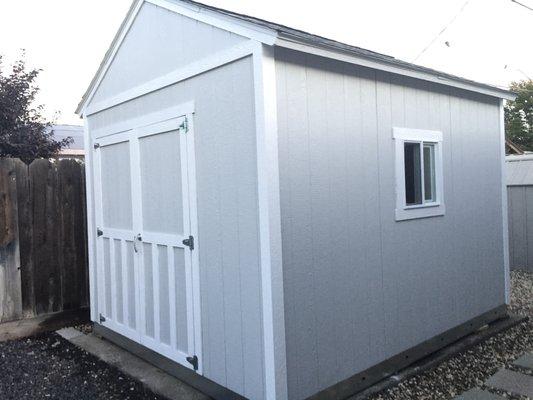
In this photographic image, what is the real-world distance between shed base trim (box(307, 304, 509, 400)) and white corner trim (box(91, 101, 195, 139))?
90.1 inches

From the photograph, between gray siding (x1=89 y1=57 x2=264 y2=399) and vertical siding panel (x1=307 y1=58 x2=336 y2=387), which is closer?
gray siding (x1=89 y1=57 x2=264 y2=399)

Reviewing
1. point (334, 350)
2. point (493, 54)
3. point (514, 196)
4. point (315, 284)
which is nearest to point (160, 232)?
point (315, 284)

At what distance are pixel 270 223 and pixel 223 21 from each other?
4.69ft

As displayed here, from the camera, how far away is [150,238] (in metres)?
3.93

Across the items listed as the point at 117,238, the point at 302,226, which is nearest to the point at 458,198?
the point at 302,226

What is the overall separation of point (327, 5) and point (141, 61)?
8.34 m

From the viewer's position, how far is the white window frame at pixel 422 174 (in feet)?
→ 12.5

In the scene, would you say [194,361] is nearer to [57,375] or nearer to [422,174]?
[57,375]

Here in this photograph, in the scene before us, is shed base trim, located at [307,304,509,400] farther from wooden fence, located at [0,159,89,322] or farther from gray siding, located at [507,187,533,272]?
wooden fence, located at [0,159,89,322]

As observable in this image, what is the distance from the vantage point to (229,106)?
3062 mm

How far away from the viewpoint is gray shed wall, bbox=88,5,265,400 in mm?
2920

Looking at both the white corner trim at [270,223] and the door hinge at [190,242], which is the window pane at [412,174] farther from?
the door hinge at [190,242]

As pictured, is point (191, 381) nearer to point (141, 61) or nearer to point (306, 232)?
point (306, 232)

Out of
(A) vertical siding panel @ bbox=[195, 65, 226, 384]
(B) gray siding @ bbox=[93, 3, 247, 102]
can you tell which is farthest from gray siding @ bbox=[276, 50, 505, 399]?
(B) gray siding @ bbox=[93, 3, 247, 102]
